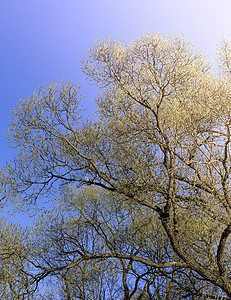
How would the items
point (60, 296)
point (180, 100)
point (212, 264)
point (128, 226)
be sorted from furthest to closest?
point (60, 296), point (128, 226), point (180, 100), point (212, 264)

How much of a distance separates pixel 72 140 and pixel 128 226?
3.48m

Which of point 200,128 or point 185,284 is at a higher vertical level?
point 200,128

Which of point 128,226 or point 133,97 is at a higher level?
point 133,97

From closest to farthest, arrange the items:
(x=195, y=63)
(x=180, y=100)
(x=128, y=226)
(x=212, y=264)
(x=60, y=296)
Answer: (x=212, y=264) → (x=180, y=100) → (x=195, y=63) → (x=128, y=226) → (x=60, y=296)

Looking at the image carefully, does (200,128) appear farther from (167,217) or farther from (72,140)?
(72,140)

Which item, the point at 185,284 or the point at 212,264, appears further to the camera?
the point at 185,284

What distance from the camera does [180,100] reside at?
9000mm

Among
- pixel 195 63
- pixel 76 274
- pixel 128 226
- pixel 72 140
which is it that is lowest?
pixel 76 274

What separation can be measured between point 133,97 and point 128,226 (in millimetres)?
4303

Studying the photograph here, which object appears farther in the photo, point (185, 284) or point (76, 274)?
point (76, 274)

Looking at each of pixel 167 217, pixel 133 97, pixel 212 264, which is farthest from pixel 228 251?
pixel 133 97

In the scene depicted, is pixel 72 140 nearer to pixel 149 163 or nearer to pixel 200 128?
pixel 149 163

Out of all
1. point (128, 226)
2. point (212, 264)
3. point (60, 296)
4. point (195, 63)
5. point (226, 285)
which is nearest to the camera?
point (226, 285)

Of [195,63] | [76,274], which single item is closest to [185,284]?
[76,274]
